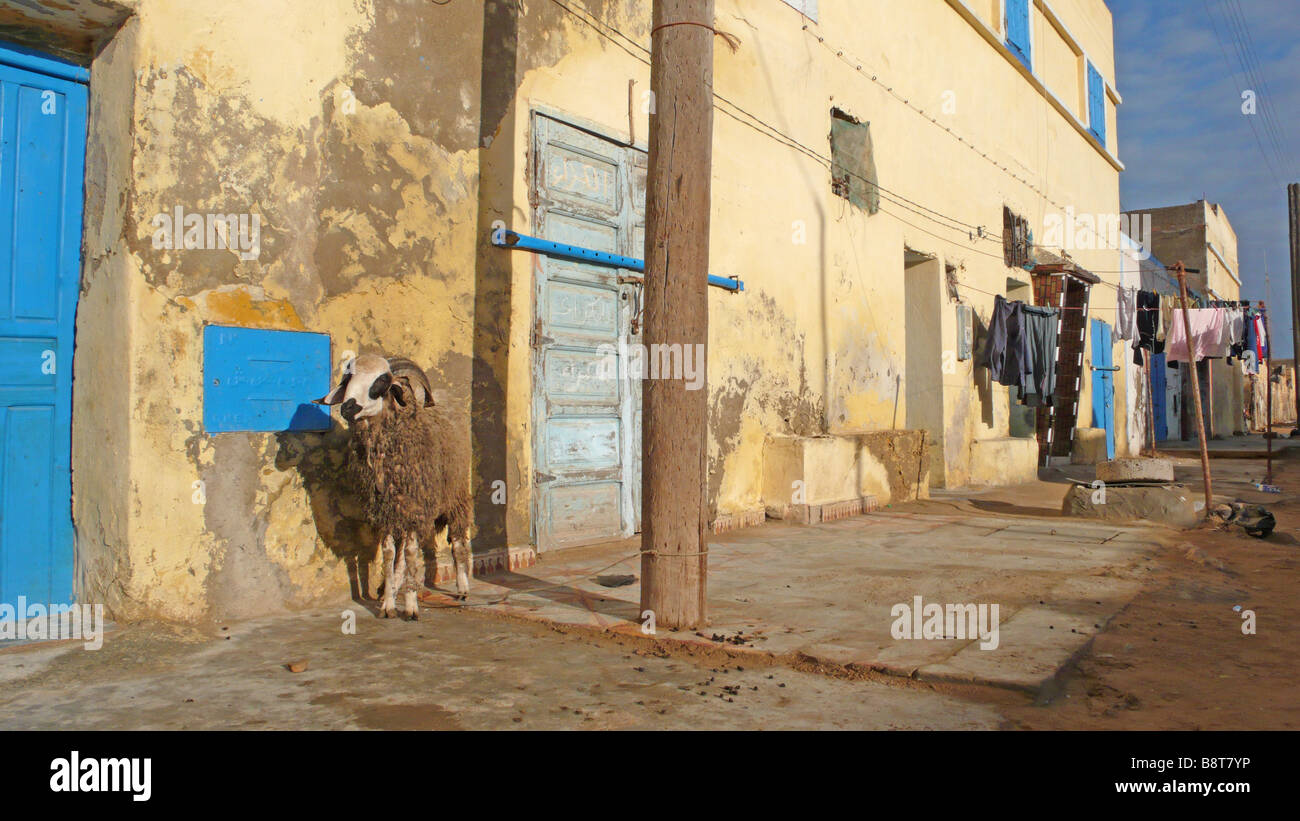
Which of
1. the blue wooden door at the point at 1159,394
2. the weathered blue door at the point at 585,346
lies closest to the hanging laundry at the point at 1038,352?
the weathered blue door at the point at 585,346

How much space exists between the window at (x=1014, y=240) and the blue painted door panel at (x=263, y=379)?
41.0ft

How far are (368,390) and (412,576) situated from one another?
1.06 meters

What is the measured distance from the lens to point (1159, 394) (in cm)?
2609

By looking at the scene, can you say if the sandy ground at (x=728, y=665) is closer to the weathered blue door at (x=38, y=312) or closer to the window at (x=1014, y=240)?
the weathered blue door at (x=38, y=312)

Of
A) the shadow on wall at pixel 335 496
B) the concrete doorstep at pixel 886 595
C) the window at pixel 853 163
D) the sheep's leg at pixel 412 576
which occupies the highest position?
the window at pixel 853 163

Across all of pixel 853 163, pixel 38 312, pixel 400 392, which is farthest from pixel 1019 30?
pixel 38 312

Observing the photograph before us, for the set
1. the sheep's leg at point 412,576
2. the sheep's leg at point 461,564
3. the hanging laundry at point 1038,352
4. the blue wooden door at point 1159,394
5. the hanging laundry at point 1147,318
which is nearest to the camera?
the sheep's leg at point 412,576

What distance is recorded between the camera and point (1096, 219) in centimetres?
1895

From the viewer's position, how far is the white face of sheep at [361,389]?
416cm

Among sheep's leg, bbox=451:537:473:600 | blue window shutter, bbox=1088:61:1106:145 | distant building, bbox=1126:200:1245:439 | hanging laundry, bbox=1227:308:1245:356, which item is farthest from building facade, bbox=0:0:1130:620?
distant building, bbox=1126:200:1245:439
